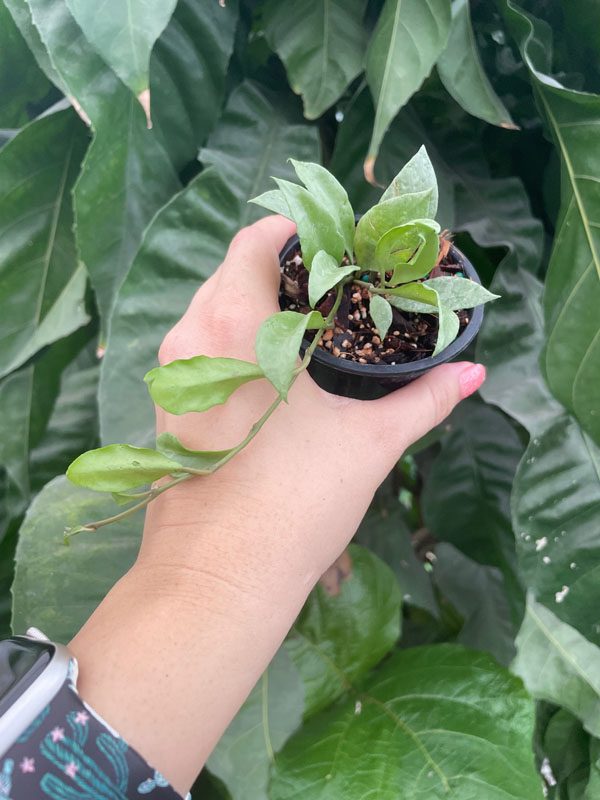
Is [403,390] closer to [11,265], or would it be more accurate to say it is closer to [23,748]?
[23,748]

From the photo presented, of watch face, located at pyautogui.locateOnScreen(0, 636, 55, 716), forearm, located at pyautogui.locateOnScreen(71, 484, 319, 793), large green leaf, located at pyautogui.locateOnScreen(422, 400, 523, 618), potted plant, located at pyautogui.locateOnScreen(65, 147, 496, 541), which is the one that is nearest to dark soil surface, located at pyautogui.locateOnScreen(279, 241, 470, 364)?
potted plant, located at pyautogui.locateOnScreen(65, 147, 496, 541)

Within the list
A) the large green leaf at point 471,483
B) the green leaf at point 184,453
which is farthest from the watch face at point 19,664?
the large green leaf at point 471,483

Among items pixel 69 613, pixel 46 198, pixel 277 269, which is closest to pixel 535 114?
pixel 277 269

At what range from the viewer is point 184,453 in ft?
1.02

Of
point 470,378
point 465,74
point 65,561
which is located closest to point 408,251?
point 470,378

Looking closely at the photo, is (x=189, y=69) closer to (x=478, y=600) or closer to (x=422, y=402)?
(x=422, y=402)

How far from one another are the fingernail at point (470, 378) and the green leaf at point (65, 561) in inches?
10.3

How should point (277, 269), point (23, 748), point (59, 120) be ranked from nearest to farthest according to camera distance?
point (23, 748) < point (277, 269) < point (59, 120)

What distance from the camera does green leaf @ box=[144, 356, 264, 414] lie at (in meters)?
0.28

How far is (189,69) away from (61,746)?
0.49 m

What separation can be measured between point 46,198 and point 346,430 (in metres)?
0.39

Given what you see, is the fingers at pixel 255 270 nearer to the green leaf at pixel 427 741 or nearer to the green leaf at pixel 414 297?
the green leaf at pixel 414 297

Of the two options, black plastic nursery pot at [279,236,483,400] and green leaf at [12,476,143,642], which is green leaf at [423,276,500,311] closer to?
black plastic nursery pot at [279,236,483,400]

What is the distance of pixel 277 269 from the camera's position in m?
0.40
